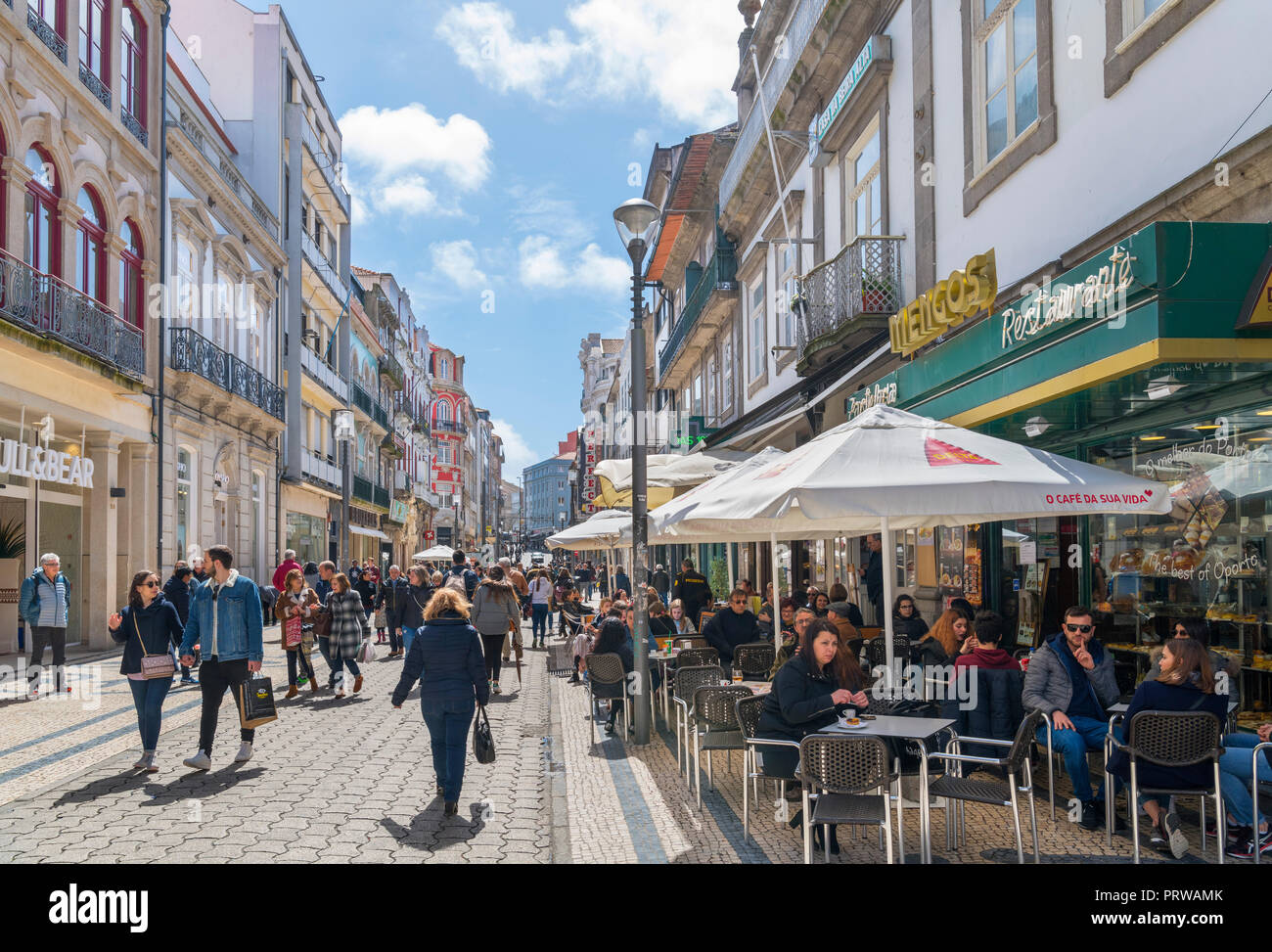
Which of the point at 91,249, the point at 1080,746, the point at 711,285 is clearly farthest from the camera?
the point at 711,285

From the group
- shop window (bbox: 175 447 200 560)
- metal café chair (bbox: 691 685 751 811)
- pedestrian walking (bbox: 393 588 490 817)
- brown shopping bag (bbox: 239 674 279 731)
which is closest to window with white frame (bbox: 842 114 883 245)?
metal café chair (bbox: 691 685 751 811)

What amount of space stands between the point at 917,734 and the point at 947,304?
5.68 meters

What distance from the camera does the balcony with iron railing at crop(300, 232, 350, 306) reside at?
3259cm

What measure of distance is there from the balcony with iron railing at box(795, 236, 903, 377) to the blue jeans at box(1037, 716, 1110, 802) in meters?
7.58

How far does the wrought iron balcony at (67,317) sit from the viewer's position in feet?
45.4

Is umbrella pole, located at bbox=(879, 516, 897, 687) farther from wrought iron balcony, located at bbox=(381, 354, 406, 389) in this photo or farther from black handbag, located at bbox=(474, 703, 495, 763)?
wrought iron balcony, located at bbox=(381, 354, 406, 389)

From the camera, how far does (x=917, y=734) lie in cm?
582

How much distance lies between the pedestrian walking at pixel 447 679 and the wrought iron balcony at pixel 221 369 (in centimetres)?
1533

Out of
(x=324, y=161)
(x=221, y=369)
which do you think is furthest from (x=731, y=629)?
(x=324, y=161)

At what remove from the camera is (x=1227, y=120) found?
264 inches

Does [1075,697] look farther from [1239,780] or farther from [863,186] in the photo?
[863,186]
